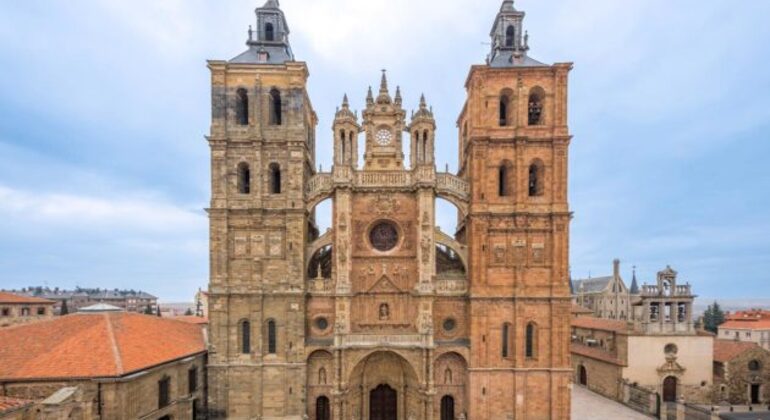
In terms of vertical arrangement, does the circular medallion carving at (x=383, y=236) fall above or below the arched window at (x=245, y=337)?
above

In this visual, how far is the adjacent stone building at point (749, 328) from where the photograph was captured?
58.9 metres

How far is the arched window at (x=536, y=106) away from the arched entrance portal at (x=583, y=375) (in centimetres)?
2853

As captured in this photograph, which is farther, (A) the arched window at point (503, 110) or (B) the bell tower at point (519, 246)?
(A) the arched window at point (503, 110)

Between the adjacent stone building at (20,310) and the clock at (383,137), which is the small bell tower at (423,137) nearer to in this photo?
the clock at (383,137)

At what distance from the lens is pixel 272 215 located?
31.0m

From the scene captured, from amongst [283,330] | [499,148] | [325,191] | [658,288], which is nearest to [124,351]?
[283,330]

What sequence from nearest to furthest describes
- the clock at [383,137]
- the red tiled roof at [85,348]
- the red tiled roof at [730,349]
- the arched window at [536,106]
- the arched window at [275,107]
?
the red tiled roof at [85,348] < the arched window at [536,106] < the arched window at [275,107] < the clock at [383,137] < the red tiled roof at [730,349]

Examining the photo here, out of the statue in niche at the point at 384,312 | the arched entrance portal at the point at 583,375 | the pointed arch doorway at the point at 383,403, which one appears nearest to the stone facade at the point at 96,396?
the pointed arch doorway at the point at 383,403

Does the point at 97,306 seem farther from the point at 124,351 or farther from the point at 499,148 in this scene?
the point at 499,148

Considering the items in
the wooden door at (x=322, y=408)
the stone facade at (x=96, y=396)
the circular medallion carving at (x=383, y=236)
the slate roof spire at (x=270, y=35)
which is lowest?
the wooden door at (x=322, y=408)

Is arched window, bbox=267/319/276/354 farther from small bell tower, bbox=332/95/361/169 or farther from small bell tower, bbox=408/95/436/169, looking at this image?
small bell tower, bbox=408/95/436/169

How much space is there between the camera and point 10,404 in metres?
19.2

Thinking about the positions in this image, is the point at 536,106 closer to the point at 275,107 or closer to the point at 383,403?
the point at 275,107

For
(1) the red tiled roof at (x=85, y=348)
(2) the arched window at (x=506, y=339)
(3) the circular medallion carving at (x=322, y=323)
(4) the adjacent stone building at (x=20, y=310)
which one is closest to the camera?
(1) the red tiled roof at (x=85, y=348)
